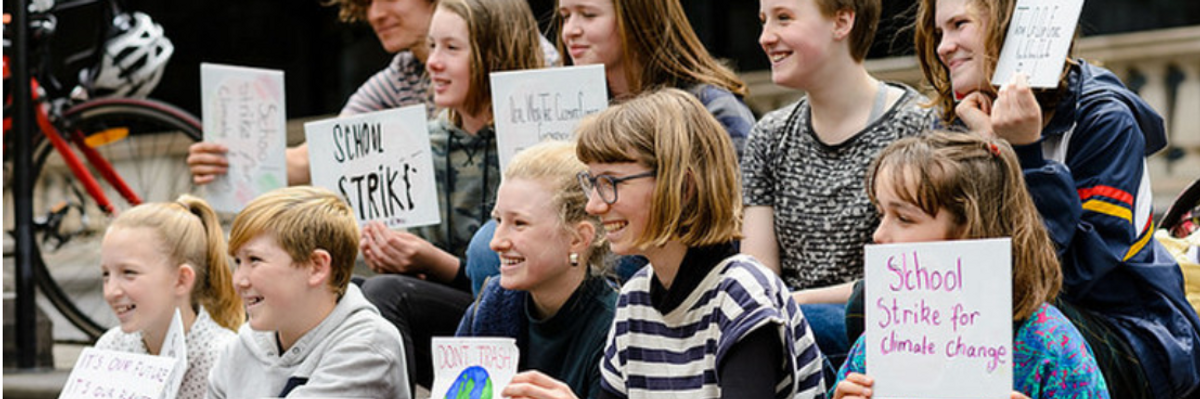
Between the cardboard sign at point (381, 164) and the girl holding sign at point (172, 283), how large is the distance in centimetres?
33

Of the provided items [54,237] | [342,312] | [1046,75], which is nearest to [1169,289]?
[1046,75]

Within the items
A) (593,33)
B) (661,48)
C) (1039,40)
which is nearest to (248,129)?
(593,33)

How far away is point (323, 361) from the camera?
12.1 feet

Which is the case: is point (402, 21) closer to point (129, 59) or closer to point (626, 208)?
point (129, 59)

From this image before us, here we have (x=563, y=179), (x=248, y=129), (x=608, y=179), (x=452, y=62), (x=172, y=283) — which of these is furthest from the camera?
(x=248, y=129)

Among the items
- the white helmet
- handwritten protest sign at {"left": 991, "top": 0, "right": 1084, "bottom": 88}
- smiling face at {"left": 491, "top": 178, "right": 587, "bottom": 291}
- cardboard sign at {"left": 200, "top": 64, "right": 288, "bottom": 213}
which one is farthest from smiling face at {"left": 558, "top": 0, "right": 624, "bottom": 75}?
the white helmet

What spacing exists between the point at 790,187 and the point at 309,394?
3.50 feet

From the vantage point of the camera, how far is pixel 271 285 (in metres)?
3.75

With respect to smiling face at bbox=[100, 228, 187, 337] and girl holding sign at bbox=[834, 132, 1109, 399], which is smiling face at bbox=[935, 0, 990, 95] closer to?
girl holding sign at bbox=[834, 132, 1109, 399]

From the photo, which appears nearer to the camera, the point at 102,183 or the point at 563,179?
the point at 563,179

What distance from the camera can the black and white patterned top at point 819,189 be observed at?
3.60m

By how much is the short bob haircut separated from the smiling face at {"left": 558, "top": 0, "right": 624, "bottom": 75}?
103 centimetres

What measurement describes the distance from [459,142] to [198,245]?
2.20 ft

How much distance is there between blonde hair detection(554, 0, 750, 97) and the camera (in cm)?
411
